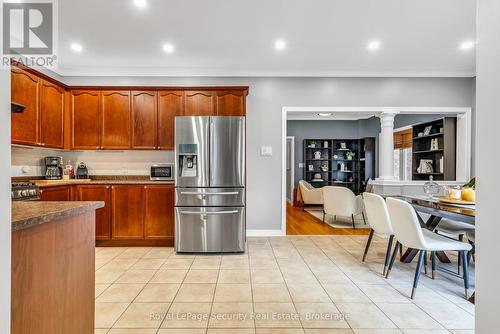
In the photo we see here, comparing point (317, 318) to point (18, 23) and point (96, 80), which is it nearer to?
point (18, 23)

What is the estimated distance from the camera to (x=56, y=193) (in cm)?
348

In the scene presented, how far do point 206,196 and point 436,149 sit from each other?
4667 mm

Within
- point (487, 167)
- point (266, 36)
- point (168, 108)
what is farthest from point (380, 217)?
point (168, 108)

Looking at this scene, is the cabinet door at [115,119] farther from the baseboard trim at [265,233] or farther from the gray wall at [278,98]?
the baseboard trim at [265,233]

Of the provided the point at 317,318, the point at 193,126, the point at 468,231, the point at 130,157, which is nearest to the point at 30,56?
the point at 130,157

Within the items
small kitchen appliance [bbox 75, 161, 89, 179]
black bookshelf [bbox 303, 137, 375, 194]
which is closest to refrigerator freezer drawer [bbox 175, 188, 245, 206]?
small kitchen appliance [bbox 75, 161, 89, 179]

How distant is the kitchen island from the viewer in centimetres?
106

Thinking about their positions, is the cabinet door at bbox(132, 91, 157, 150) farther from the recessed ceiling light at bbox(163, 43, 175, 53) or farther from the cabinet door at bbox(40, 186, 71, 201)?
the cabinet door at bbox(40, 186, 71, 201)

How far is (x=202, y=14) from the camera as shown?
289cm

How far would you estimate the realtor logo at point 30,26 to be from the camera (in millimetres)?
2725

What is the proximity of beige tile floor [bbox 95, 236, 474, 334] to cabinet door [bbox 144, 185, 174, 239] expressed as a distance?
336 mm

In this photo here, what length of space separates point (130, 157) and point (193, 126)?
149cm

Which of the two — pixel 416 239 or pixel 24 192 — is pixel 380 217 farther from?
pixel 24 192

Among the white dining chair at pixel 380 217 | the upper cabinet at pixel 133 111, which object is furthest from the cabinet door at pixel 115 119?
the white dining chair at pixel 380 217
